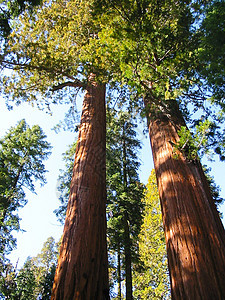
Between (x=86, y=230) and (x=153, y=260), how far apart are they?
12.5 m

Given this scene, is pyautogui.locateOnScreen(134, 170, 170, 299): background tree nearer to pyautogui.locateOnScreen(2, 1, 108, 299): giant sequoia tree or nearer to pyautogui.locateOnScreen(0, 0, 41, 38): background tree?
pyautogui.locateOnScreen(2, 1, 108, 299): giant sequoia tree

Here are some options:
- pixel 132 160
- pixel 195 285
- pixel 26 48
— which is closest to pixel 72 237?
pixel 195 285

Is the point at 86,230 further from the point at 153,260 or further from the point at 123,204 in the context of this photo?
the point at 153,260

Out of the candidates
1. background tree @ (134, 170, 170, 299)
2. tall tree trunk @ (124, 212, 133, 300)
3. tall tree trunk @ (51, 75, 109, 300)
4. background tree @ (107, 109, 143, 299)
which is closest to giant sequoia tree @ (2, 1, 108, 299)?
tall tree trunk @ (51, 75, 109, 300)

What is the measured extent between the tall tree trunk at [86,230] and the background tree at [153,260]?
9616mm

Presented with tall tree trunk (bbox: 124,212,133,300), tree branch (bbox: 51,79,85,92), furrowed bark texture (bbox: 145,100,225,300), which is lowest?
furrowed bark texture (bbox: 145,100,225,300)

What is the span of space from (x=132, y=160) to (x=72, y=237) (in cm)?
1068

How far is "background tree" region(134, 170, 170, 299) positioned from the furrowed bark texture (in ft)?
33.4

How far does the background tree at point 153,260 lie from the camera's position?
1255cm

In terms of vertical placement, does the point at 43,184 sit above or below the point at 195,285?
above

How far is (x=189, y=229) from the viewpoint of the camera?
7.43 ft

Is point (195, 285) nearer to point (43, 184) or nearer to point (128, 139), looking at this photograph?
point (128, 139)

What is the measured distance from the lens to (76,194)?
3.14 m

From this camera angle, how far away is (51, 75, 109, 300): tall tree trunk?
7.44ft
